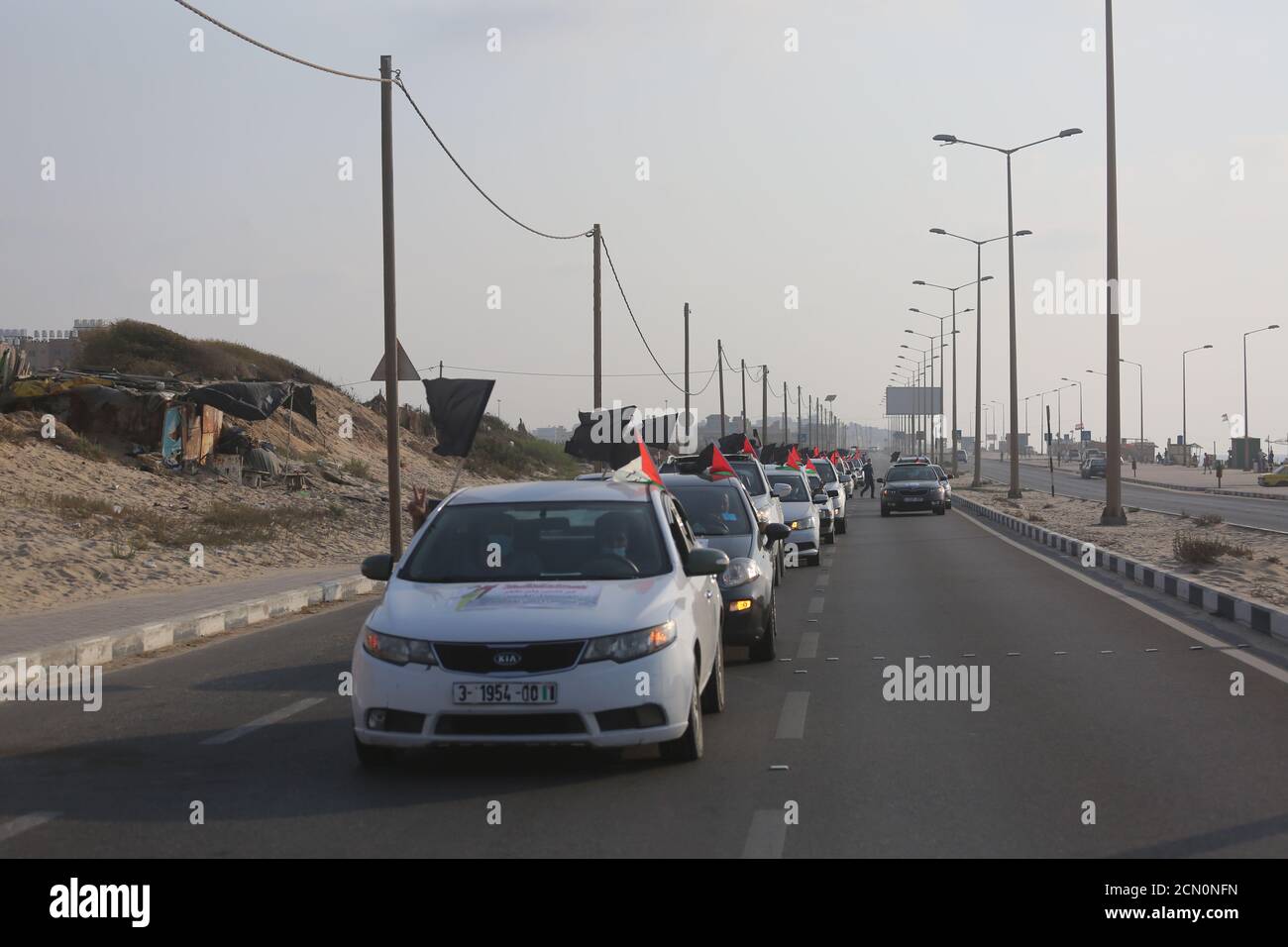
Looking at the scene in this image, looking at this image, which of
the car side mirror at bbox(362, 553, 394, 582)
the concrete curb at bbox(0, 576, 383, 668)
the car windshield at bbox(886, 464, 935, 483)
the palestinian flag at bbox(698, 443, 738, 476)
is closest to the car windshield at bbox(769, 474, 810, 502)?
the palestinian flag at bbox(698, 443, 738, 476)

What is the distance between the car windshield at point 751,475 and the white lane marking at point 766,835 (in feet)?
41.0

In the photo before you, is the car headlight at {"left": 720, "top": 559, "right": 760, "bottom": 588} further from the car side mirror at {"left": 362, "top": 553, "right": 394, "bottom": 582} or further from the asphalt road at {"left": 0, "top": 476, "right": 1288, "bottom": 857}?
the car side mirror at {"left": 362, "top": 553, "right": 394, "bottom": 582}

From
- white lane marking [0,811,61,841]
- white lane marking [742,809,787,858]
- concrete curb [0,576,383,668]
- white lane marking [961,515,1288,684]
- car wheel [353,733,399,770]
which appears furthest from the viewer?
concrete curb [0,576,383,668]

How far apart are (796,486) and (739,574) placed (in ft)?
38.7

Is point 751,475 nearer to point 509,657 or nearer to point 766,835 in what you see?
point 509,657

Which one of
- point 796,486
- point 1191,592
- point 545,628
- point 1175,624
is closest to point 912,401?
point 796,486

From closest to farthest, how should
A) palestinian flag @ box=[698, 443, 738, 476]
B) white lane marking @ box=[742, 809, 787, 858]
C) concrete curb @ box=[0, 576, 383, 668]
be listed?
white lane marking @ box=[742, 809, 787, 858], concrete curb @ box=[0, 576, 383, 668], palestinian flag @ box=[698, 443, 738, 476]

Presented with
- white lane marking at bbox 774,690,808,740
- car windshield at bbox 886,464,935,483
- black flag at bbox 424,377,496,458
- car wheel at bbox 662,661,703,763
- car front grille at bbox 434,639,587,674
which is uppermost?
black flag at bbox 424,377,496,458

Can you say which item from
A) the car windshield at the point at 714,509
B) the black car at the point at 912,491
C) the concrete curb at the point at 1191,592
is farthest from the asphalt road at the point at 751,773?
the black car at the point at 912,491

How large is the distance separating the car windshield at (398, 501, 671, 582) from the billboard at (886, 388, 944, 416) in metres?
106

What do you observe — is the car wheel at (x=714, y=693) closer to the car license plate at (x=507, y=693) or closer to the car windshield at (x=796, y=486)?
the car license plate at (x=507, y=693)

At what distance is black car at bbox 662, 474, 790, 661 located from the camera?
35.3 feet

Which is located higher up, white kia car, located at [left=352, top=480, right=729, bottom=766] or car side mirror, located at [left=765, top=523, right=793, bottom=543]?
car side mirror, located at [left=765, top=523, right=793, bottom=543]

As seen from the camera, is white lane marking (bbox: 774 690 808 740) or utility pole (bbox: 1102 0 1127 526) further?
utility pole (bbox: 1102 0 1127 526)
